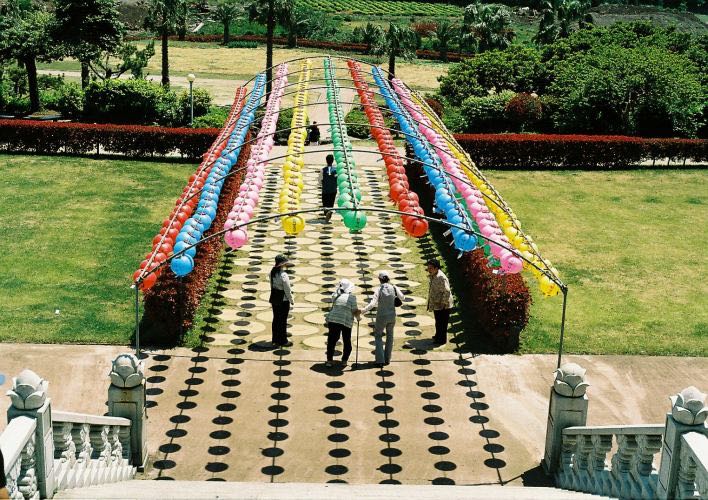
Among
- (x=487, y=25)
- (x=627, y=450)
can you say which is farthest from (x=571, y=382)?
(x=487, y=25)

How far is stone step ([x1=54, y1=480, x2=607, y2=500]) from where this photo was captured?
9.80 meters

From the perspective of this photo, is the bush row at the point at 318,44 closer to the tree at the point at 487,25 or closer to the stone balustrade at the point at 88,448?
the tree at the point at 487,25

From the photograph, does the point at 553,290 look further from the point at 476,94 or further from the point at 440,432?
the point at 476,94

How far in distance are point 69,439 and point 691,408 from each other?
21.0 feet

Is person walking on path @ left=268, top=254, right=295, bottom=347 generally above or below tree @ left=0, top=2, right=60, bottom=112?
below

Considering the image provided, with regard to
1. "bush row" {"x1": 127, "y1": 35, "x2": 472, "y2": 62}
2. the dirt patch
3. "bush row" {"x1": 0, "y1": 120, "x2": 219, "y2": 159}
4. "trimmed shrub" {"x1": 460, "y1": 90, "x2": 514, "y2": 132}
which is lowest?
"bush row" {"x1": 0, "y1": 120, "x2": 219, "y2": 159}

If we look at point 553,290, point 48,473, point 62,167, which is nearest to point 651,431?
point 553,290

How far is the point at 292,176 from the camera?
17.1 metres

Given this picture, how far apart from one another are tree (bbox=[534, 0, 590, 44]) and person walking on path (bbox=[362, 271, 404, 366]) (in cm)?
4376

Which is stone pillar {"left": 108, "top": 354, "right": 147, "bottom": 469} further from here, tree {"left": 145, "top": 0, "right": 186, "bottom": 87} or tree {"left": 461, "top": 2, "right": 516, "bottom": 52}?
tree {"left": 461, "top": 2, "right": 516, "bottom": 52}

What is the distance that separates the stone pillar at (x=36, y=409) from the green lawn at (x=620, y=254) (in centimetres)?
953

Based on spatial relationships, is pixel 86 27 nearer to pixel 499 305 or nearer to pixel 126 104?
pixel 126 104

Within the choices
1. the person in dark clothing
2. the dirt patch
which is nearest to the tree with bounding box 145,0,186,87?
the person in dark clothing

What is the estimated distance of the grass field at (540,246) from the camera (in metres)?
17.1
